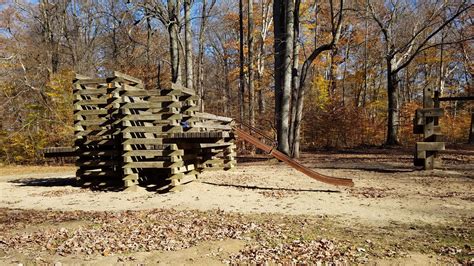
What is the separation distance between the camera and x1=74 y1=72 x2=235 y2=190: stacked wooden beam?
968 centimetres

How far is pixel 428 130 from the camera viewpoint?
10672mm

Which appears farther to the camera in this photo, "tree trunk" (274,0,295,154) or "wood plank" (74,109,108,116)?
"tree trunk" (274,0,295,154)

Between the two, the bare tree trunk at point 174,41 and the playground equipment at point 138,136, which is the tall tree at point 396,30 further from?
the playground equipment at point 138,136

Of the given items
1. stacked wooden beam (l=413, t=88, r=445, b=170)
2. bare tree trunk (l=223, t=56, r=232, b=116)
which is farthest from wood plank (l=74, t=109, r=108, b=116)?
bare tree trunk (l=223, t=56, r=232, b=116)

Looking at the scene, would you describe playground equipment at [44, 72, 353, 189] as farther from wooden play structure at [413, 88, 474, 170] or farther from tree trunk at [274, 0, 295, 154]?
tree trunk at [274, 0, 295, 154]

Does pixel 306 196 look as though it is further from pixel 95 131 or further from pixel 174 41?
pixel 174 41

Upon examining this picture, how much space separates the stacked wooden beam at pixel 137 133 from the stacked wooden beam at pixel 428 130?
19.4 ft

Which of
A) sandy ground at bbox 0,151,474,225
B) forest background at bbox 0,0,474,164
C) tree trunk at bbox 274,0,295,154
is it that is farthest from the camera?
forest background at bbox 0,0,474,164

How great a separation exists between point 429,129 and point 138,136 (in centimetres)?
875

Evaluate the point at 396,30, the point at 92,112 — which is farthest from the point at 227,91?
the point at 92,112

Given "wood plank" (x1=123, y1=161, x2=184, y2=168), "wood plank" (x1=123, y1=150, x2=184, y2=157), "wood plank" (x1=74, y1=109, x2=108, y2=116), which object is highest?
"wood plank" (x1=74, y1=109, x2=108, y2=116)

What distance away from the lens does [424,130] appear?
421 inches

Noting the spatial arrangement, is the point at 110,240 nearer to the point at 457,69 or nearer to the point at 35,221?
the point at 35,221

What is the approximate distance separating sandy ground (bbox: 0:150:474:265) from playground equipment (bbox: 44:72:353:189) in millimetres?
650
